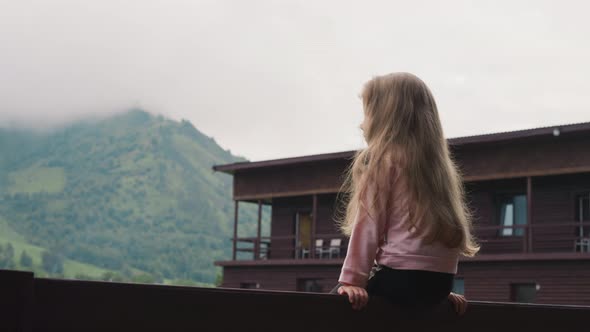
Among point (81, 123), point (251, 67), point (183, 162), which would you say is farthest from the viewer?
point (251, 67)

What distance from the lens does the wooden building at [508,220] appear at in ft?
61.6

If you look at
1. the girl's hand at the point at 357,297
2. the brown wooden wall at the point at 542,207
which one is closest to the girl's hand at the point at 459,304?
the girl's hand at the point at 357,297

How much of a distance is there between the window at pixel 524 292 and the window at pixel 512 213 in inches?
60.3

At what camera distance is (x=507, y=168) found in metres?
19.9

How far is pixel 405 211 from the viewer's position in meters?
2.52

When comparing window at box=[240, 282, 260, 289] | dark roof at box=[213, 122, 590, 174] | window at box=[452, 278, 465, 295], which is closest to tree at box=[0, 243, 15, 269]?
window at box=[240, 282, 260, 289]

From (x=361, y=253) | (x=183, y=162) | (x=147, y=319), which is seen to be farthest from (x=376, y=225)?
(x=183, y=162)

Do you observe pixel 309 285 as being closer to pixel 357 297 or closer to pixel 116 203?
pixel 357 297

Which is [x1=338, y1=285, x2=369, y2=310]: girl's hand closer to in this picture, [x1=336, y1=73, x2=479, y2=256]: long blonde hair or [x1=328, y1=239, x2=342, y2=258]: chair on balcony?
[x1=336, y1=73, x2=479, y2=256]: long blonde hair

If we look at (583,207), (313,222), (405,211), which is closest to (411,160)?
(405,211)

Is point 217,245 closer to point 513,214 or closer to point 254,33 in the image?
point 254,33

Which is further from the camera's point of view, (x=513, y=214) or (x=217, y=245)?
(x=217, y=245)

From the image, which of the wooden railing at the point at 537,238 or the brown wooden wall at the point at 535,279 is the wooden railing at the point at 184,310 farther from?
the wooden railing at the point at 537,238

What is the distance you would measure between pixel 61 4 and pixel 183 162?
58.1 m
